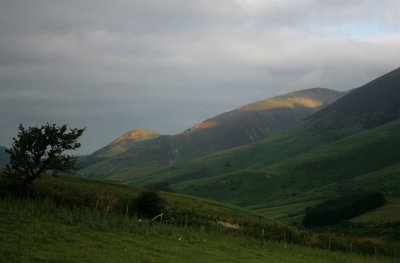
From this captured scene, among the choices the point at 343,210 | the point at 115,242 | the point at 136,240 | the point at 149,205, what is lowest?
the point at 343,210

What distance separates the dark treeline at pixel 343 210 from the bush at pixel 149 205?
114789 mm

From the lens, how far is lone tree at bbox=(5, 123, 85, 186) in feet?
224

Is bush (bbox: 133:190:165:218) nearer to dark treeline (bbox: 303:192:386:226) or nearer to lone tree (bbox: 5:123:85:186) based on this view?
lone tree (bbox: 5:123:85:186)

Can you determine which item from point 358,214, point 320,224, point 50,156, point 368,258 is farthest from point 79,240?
point 358,214

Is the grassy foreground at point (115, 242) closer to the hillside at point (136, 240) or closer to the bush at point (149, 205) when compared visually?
the hillside at point (136, 240)

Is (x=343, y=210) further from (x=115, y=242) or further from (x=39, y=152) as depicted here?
(x=115, y=242)

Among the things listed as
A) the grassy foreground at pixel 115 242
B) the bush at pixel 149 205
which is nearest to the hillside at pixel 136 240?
the grassy foreground at pixel 115 242

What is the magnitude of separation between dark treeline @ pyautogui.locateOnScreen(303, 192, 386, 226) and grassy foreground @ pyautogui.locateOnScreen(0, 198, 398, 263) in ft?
393

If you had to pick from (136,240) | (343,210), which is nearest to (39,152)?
(136,240)

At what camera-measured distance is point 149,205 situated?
70.8 meters

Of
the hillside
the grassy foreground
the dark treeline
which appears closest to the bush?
the hillside

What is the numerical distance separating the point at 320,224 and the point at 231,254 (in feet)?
461

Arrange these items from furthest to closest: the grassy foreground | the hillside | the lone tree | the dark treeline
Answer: the dark treeline, the lone tree, the hillside, the grassy foreground

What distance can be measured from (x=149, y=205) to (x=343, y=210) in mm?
133281
